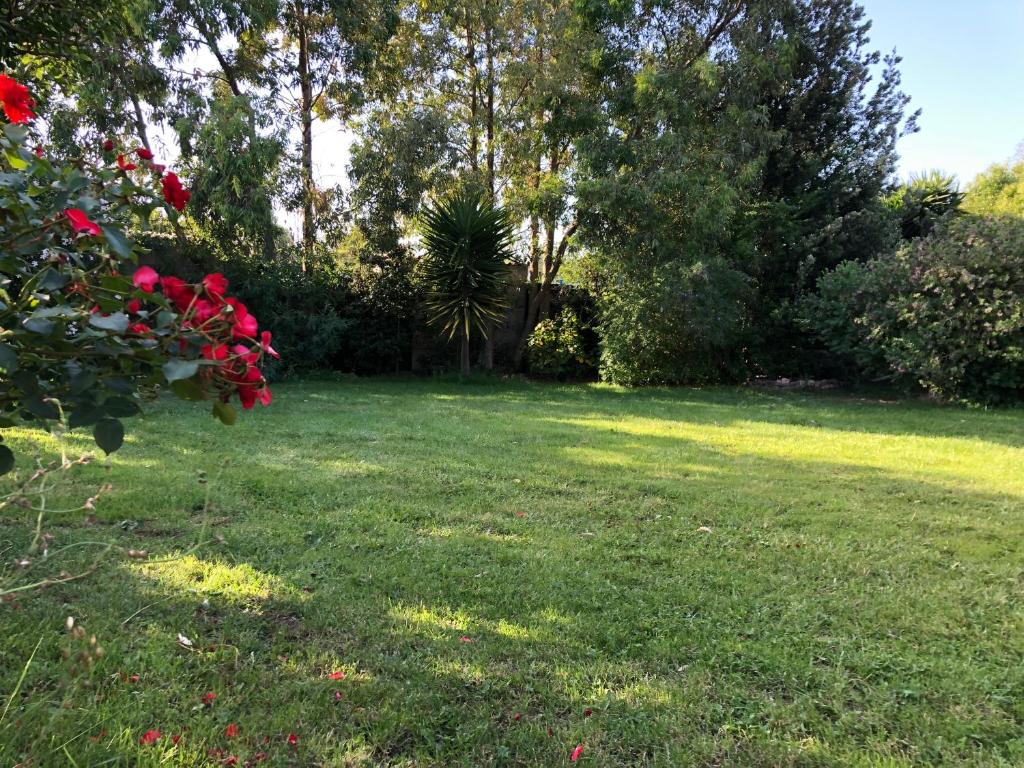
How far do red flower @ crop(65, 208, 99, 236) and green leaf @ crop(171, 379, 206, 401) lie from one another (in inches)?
12.5

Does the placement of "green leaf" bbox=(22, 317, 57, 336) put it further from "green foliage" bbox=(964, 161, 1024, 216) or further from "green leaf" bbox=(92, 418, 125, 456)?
"green foliage" bbox=(964, 161, 1024, 216)

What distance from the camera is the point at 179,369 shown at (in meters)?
0.96

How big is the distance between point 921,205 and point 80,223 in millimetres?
14161

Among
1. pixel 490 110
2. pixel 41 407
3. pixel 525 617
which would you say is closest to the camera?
pixel 41 407

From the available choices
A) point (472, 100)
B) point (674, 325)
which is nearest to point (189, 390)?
point (674, 325)

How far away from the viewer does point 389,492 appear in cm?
362

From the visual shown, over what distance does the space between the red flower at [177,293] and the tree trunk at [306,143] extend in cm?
984

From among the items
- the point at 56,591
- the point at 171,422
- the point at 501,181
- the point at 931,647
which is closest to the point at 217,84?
the point at 501,181

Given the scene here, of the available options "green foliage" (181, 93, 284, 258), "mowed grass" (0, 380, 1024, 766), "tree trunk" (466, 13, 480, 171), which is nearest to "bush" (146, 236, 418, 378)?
"green foliage" (181, 93, 284, 258)

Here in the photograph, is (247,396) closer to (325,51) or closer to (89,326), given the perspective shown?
(89,326)

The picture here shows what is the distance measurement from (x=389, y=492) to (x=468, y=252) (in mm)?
6409

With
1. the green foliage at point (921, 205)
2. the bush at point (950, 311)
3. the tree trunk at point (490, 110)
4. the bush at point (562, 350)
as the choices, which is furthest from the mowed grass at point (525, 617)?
the green foliage at point (921, 205)

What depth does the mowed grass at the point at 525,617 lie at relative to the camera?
1.57 meters

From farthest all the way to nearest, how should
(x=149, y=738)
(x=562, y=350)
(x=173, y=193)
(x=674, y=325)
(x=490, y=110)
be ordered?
(x=562, y=350)
(x=490, y=110)
(x=674, y=325)
(x=149, y=738)
(x=173, y=193)
